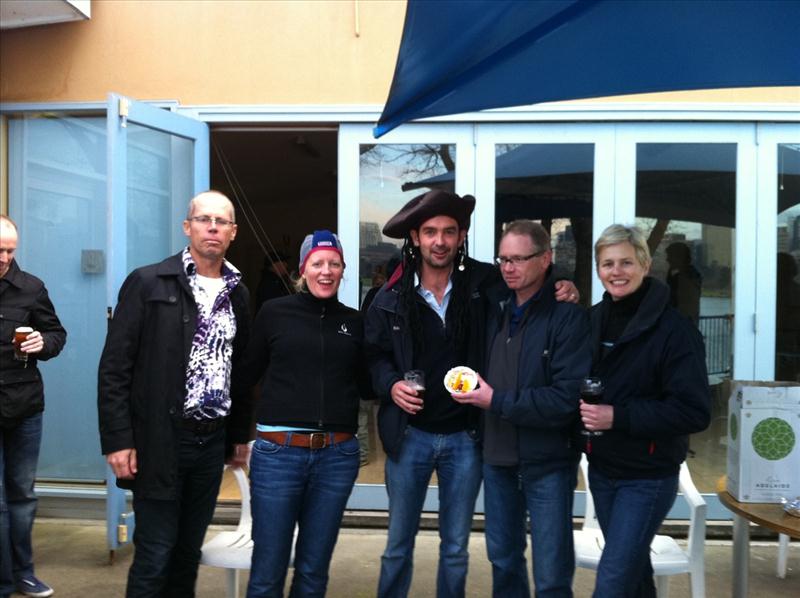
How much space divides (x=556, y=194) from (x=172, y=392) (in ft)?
9.96

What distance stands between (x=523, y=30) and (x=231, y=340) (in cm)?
166

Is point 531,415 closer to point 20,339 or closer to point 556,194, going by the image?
point 20,339

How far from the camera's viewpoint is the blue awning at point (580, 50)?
7.91ft

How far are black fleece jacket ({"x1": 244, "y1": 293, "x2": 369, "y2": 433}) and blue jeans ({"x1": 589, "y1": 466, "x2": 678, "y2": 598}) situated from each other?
3.49ft

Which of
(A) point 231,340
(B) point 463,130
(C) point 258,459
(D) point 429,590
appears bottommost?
(D) point 429,590

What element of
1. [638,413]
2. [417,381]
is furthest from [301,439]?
[638,413]

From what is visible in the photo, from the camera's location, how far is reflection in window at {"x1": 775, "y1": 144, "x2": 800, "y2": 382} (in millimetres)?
4992

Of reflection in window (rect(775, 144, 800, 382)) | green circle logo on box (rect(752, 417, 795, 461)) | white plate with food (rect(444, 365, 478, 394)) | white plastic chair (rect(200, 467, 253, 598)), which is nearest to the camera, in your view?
white plate with food (rect(444, 365, 478, 394))

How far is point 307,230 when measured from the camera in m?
10.8

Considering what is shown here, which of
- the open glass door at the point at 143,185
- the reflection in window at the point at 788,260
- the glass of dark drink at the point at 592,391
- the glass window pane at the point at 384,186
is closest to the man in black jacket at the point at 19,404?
the open glass door at the point at 143,185

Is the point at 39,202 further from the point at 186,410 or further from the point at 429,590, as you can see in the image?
the point at 429,590

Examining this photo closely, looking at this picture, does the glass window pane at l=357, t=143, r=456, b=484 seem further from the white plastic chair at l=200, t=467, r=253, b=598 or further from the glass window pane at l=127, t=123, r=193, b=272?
the white plastic chair at l=200, t=467, r=253, b=598

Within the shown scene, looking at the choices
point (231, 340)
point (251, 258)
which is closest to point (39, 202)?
point (231, 340)

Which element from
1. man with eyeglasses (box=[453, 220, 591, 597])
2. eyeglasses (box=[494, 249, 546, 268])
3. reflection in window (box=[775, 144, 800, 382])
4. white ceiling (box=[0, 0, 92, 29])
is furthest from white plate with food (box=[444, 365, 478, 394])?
white ceiling (box=[0, 0, 92, 29])
